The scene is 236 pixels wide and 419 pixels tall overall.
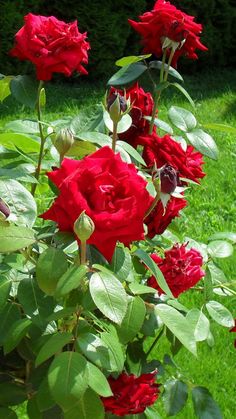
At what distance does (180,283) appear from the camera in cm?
164

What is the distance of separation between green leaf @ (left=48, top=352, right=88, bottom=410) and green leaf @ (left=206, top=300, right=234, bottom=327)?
2.15ft

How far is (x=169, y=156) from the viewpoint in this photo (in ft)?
5.31

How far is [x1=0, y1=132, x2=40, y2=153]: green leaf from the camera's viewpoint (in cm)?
170

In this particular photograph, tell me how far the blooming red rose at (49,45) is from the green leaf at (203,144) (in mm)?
324

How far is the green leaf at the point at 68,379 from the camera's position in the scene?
1.17 metres

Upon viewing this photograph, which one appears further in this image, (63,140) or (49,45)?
(49,45)

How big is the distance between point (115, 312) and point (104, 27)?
17.2 feet

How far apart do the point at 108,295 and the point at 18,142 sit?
2.13ft

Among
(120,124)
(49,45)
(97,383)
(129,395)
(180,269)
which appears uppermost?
(49,45)

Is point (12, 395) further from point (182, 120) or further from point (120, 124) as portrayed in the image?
point (182, 120)

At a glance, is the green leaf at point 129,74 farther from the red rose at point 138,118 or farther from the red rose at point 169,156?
the red rose at point 169,156

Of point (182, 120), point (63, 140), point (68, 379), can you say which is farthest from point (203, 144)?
point (68, 379)

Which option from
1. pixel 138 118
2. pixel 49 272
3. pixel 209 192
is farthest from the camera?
pixel 209 192

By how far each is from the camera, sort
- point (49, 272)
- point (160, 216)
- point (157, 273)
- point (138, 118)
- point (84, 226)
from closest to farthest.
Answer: point (84, 226), point (49, 272), point (157, 273), point (160, 216), point (138, 118)
